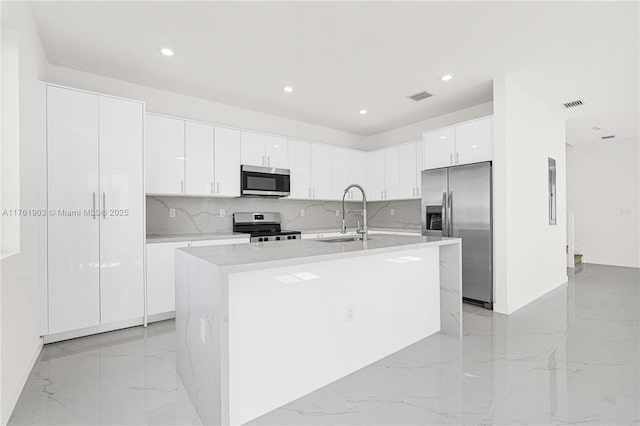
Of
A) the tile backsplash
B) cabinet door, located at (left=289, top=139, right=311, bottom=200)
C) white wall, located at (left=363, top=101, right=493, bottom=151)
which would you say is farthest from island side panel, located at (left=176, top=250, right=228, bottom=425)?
white wall, located at (left=363, top=101, right=493, bottom=151)

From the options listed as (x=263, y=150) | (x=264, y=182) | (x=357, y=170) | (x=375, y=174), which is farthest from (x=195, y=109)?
(x=375, y=174)

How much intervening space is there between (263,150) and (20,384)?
334 cm

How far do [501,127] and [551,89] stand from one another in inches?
39.9

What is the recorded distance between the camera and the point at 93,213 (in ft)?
9.48

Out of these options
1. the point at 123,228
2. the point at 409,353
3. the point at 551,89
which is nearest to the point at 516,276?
the point at 409,353

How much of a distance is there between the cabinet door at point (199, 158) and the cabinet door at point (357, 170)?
8.18 feet

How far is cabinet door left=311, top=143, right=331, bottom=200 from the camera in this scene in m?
5.06

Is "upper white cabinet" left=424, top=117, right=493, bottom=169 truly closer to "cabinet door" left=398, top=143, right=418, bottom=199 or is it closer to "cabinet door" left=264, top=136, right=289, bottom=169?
"cabinet door" left=398, top=143, right=418, bottom=199

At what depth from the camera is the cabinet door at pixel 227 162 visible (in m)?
4.03

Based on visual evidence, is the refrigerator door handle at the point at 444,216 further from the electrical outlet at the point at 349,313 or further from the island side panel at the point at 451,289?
the electrical outlet at the point at 349,313

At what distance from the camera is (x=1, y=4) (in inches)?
73.5

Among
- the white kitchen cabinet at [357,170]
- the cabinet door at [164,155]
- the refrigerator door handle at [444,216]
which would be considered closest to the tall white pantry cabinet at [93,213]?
the cabinet door at [164,155]

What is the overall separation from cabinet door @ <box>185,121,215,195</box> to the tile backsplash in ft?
1.19

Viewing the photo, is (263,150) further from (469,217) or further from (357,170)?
(469,217)
